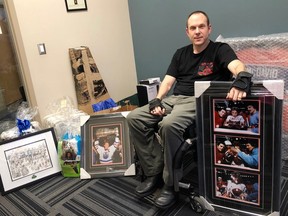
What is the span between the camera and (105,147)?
2.12 m

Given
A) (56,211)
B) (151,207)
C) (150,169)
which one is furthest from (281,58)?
(56,211)

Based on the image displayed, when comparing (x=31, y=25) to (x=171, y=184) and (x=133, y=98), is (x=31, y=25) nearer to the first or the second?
(x=133, y=98)

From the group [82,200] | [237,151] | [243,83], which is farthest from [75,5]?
[237,151]

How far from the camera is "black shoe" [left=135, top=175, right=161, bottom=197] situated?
1742 millimetres

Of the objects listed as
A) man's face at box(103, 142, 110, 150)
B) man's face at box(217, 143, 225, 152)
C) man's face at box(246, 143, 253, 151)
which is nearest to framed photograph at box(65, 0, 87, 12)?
man's face at box(103, 142, 110, 150)

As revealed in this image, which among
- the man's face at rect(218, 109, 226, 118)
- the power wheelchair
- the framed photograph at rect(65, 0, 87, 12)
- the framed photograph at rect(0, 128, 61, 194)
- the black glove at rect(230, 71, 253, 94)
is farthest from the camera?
the framed photograph at rect(65, 0, 87, 12)

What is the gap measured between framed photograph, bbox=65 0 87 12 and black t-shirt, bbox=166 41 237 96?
1261 millimetres

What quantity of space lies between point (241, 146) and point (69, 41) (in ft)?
6.40

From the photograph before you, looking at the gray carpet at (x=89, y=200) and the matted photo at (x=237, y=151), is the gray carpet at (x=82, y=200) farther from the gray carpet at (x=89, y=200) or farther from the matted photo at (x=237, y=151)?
the matted photo at (x=237, y=151)

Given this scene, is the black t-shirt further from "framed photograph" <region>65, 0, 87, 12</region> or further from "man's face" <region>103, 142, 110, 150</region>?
Result: "framed photograph" <region>65, 0, 87, 12</region>

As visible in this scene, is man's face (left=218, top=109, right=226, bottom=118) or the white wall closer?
man's face (left=218, top=109, right=226, bottom=118)

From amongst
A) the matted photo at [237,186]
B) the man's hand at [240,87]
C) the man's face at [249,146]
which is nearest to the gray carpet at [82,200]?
the matted photo at [237,186]

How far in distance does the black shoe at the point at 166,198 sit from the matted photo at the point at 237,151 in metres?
0.37

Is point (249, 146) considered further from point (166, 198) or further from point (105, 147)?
point (105, 147)
